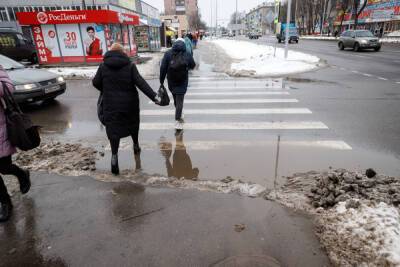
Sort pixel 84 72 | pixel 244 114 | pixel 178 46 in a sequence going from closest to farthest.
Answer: pixel 178 46 → pixel 244 114 → pixel 84 72

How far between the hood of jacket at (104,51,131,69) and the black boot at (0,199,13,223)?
80.6 inches

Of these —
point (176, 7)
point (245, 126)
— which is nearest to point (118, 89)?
point (245, 126)

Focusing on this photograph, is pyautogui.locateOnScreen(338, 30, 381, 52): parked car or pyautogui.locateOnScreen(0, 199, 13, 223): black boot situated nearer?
pyautogui.locateOnScreen(0, 199, 13, 223): black boot

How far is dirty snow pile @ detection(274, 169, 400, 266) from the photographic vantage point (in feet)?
7.98

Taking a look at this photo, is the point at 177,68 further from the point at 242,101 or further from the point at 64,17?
the point at 64,17

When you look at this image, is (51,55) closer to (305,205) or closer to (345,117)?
(345,117)

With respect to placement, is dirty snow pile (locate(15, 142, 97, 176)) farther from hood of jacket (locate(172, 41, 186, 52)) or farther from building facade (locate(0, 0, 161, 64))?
building facade (locate(0, 0, 161, 64))

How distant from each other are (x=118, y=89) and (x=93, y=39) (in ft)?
49.0

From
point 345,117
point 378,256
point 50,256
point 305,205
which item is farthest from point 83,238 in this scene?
point 345,117

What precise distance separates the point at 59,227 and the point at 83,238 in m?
0.39

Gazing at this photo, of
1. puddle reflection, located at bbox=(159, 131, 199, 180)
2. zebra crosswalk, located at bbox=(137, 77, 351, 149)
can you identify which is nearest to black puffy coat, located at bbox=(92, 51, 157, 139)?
puddle reflection, located at bbox=(159, 131, 199, 180)

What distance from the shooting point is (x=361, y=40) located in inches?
922

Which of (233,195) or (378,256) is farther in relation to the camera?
(233,195)

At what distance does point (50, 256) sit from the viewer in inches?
105
